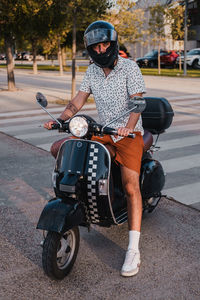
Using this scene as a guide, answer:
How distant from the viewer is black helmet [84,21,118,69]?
3.37 metres

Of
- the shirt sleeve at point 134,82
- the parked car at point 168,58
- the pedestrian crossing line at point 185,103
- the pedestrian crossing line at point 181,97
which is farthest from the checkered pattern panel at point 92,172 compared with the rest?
the parked car at point 168,58

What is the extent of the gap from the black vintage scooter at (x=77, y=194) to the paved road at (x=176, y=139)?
5.24 ft

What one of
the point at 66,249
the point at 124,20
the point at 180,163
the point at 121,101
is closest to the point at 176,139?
the point at 180,163

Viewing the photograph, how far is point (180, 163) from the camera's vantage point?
21.0 feet

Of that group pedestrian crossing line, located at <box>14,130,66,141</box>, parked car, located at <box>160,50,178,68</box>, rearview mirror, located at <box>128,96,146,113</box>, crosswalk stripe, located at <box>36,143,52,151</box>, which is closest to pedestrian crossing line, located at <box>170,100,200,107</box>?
pedestrian crossing line, located at <box>14,130,66,141</box>

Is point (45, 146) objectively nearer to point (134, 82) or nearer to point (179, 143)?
point (179, 143)

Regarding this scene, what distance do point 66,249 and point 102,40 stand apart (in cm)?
160

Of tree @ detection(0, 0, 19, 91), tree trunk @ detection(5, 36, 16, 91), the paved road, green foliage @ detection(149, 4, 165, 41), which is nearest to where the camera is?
the paved road

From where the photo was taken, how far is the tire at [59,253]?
3107 mm

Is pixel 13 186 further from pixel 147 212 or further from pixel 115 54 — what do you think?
pixel 115 54

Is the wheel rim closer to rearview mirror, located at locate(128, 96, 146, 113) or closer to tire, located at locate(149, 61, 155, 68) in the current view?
rearview mirror, located at locate(128, 96, 146, 113)

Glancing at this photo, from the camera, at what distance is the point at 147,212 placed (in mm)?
4527

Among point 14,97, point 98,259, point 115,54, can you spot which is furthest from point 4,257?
point 14,97

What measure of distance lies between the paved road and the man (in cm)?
144
